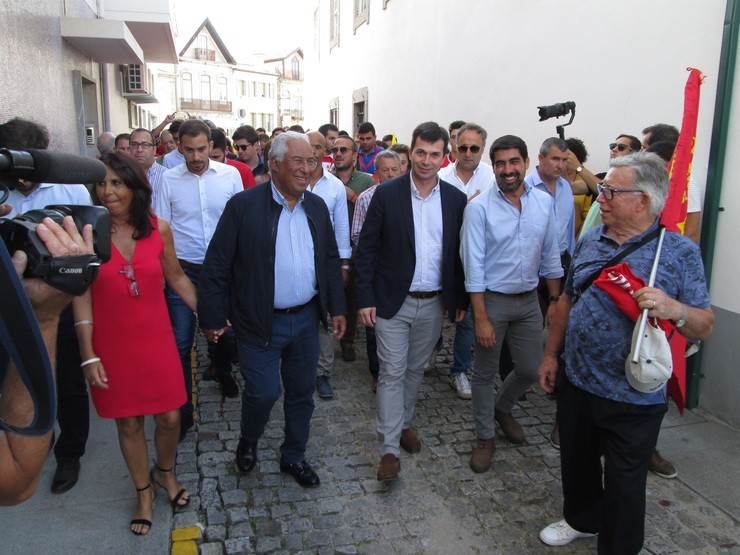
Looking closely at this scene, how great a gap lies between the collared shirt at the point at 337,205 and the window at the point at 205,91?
182 feet

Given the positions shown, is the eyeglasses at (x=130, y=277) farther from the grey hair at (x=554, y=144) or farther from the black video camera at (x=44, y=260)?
the grey hair at (x=554, y=144)

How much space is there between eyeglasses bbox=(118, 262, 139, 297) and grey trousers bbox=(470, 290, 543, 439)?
2033mm

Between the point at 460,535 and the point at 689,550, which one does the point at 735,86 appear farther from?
the point at 460,535

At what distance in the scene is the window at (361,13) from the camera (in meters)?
14.5

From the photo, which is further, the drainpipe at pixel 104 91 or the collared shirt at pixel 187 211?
the drainpipe at pixel 104 91

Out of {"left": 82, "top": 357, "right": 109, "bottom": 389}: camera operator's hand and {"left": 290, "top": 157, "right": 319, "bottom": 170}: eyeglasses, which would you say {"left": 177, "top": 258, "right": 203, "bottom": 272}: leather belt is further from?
{"left": 82, "top": 357, "right": 109, "bottom": 389}: camera operator's hand

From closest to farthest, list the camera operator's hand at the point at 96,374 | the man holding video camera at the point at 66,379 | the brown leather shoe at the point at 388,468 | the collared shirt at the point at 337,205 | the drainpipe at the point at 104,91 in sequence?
the camera operator's hand at the point at 96,374
the man holding video camera at the point at 66,379
the brown leather shoe at the point at 388,468
the collared shirt at the point at 337,205
the drainpipe at the point at 104,91

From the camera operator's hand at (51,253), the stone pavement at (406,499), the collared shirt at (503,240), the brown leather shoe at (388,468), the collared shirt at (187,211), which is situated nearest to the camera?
the camera operator's hand at (51,253)

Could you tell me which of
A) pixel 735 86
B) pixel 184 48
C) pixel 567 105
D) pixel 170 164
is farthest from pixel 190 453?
pixel 184 48

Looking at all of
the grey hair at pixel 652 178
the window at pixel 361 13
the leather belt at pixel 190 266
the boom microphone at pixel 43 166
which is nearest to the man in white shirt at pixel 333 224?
the leather belt at pixel 190 266

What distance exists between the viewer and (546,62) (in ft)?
21.9

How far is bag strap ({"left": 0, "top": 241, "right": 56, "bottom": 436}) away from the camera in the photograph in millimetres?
1130

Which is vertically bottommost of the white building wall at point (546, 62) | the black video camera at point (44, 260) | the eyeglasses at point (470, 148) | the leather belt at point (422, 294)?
the leather belt at point (422, 294)

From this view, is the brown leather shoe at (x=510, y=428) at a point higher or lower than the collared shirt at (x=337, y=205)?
lower
